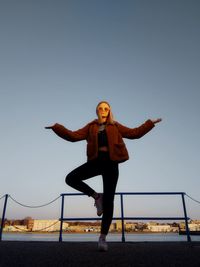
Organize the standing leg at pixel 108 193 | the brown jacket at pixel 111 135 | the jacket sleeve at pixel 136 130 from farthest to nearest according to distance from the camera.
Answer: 1. the jacket sleeve at pixel 136 130
2. the brown jacket at pixel 111 135
3. the standing leg at pixel 108 193

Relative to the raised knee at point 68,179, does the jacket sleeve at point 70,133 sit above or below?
above

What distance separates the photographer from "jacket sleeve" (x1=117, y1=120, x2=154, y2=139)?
2803mm

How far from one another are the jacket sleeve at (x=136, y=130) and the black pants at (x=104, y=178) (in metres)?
0.47

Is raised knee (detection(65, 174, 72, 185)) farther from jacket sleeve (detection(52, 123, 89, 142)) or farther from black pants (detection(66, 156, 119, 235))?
jacket sleeve (detection(52, 123, 89, 142))

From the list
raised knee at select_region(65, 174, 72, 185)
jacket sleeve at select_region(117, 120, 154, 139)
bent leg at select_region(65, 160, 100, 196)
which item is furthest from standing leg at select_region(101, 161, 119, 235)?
jacket sleeve at select_region(117, 120, 154, 139)

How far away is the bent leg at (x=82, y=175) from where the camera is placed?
250cm

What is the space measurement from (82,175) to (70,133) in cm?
51

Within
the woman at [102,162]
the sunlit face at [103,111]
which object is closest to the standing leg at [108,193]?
the woman at [102,162]

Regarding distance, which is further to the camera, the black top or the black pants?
the black top

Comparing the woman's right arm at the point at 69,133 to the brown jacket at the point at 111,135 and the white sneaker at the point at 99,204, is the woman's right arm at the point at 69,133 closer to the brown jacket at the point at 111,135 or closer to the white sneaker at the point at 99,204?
the brown jacket at the point at 111,135

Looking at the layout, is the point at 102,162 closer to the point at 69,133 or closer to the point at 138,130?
the point at 69,133

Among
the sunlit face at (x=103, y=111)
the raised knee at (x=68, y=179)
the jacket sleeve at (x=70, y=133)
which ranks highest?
the sunlit face at (x=103, y=111)

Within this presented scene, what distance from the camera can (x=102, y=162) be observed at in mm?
2510

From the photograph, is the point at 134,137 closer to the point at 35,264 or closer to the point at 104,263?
the point at 104,263
